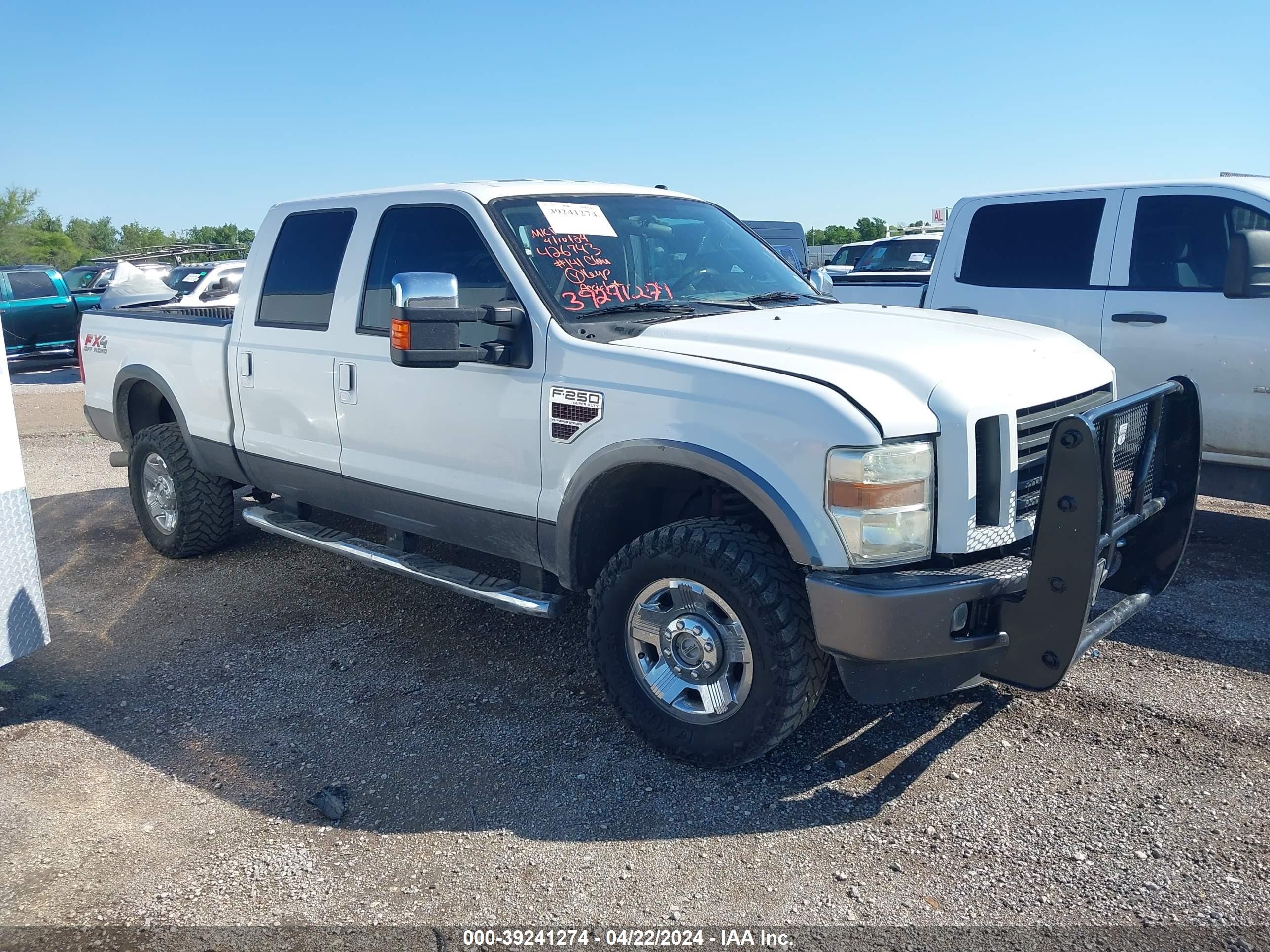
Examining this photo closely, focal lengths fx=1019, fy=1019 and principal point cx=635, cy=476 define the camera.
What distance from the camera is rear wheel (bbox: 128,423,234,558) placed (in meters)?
5.83

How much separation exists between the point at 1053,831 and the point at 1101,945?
528 millimetres

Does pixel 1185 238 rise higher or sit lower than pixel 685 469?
higher

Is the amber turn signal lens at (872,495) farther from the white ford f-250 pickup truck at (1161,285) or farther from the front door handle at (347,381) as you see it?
the white ford f-250 pickup truck at (1161,285)

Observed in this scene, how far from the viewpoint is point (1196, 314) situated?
18.3 feet

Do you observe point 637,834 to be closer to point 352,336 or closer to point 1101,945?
point 1101,945

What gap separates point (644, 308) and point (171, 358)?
124 inches

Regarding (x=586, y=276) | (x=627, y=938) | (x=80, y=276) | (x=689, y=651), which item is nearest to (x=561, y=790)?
(x=689, y=651)

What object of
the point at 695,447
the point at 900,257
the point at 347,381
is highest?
the point at 900,257

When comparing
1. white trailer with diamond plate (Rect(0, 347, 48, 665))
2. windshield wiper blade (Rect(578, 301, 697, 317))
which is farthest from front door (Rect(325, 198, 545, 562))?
white trailer with diamond plate (Rect(0, 347, 48, 665))

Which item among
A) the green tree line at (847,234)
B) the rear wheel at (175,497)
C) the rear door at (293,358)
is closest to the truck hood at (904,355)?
the rear door at (293,358)

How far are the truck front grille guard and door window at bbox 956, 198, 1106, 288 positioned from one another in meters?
2.59

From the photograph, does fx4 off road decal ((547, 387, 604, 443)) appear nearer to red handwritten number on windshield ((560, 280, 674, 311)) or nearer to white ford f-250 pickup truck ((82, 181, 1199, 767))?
white ford f-250 pickup truck ((82, 181, 1199, 767))

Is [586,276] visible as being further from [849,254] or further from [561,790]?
[849,254]

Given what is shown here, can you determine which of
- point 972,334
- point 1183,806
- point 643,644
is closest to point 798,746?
point 643,644
